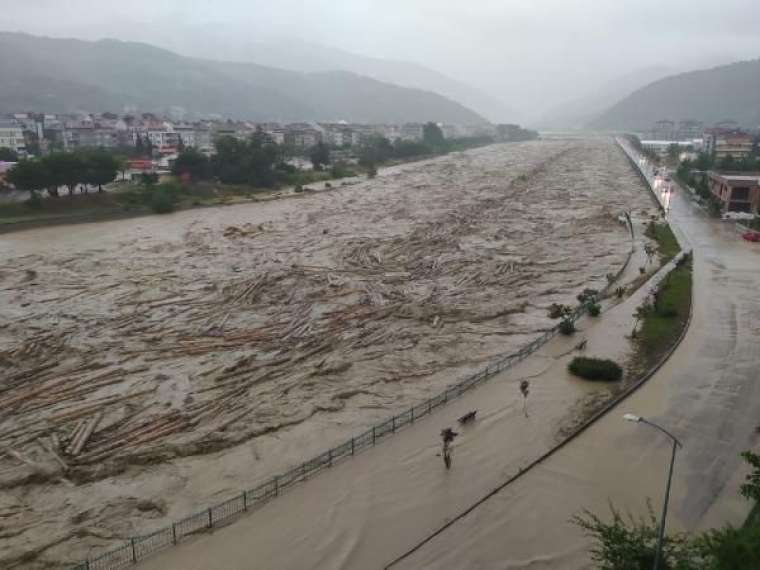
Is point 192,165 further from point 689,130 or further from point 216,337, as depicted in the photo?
point 689,130

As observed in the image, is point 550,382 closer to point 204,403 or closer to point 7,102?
point 204,403

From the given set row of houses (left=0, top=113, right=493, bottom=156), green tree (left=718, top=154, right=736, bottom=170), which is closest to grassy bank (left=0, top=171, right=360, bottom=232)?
row of houses (left=0, top=113, right=493, bottom=156)

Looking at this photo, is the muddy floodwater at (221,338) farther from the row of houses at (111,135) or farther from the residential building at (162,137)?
the residential building at (162,137)

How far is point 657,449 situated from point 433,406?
4.20 meters

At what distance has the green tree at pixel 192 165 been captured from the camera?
44719 millimetres

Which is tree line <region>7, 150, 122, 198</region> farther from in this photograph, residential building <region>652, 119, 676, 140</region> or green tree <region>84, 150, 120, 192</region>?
residential building <region>652, 119, 676, 140</region>

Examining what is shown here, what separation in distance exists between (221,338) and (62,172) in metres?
25.0

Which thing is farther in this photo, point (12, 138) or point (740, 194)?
point (12, 138)

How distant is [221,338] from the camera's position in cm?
1612

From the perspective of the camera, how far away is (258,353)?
15172 millimetres

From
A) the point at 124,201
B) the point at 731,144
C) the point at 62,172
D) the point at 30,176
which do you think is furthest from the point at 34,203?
the point at 731,144

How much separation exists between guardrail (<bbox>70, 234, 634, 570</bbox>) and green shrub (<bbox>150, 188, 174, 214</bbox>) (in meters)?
27.5

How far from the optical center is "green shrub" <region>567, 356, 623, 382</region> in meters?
13.8

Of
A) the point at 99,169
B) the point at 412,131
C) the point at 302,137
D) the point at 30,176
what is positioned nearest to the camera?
the point at 30,176
